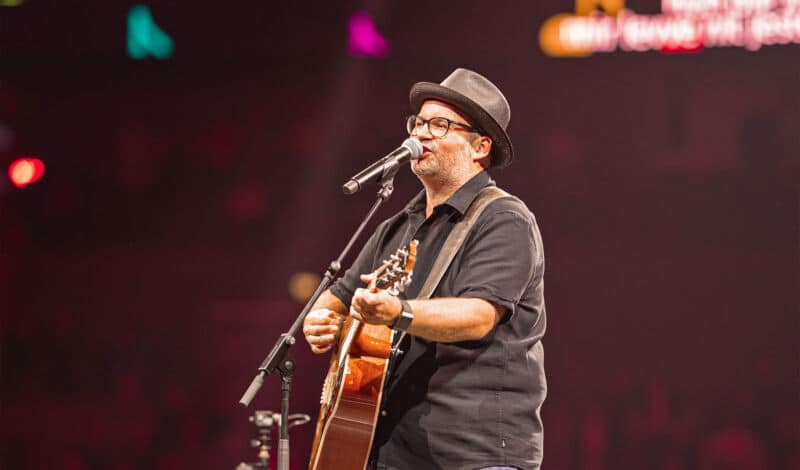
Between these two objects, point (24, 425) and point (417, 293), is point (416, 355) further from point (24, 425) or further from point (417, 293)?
point (24, 425)

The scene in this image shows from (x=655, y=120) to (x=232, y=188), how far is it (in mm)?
2642

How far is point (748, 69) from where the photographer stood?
5141 millimetres

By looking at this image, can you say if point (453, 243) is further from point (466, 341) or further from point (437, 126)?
point (437, 126)

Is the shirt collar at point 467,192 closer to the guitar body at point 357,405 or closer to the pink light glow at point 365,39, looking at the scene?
the guitar body at point 357,405

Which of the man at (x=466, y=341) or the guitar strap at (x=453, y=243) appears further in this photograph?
the guitar strap at (x=453, y=243)

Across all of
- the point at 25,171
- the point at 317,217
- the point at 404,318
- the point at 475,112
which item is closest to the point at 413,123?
the point at 475,112

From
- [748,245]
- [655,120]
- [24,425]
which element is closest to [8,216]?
[24,425]

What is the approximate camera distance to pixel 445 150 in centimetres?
297

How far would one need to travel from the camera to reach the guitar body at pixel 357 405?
8.77ft

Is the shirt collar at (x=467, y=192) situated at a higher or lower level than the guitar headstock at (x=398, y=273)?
higher

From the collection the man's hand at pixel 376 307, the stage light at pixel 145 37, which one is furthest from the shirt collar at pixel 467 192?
the stage light at pixel 145 37

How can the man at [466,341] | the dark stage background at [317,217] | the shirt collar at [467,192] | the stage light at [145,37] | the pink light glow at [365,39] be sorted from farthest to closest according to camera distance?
the stage light at [145,37] → the pink light glow at [365,39] → the dark stage background at [317,217] → the shirt collar at [467,192] → the man at [466,341]

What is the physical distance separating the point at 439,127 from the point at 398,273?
0.58 meters

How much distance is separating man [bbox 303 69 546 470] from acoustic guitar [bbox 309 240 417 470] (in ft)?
0.31
